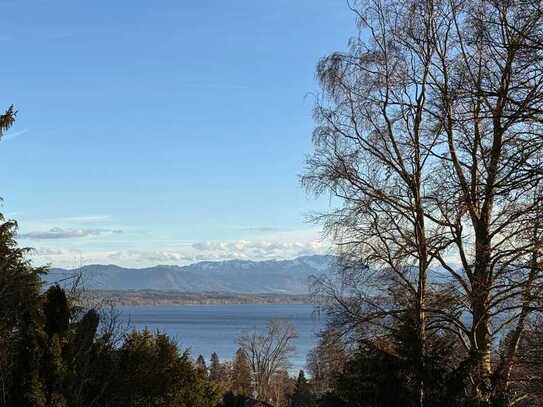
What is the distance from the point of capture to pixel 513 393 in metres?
9.96

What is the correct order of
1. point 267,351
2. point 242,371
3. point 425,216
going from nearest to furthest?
point 425,216 < point 267,351 < point 242,371

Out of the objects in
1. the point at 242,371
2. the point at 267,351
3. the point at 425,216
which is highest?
the point at 425,216

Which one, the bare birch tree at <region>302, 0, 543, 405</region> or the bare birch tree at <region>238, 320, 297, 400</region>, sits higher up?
the bare birch tree at <region>302, 0, 543, 405</region>

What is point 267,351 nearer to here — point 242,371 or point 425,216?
point 242,371

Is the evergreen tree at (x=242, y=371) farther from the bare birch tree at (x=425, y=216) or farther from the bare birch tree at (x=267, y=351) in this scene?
the bare birch tree at (x=425, y=216)

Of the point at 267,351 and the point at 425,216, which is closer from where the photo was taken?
the point at 425,216

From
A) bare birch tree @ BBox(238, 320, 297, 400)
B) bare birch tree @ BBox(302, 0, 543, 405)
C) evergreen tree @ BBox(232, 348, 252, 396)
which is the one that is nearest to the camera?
bare birch tree @ BBox(302, 0, 543, 405)

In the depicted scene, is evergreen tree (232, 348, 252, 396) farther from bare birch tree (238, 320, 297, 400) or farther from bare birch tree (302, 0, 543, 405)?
bare birch tree (302, 0, 543, 405)

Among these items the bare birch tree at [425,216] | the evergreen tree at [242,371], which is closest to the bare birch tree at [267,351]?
the evergreen tree at [242,371]

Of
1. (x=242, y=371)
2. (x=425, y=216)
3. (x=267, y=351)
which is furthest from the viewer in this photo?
(x=242, y=371)

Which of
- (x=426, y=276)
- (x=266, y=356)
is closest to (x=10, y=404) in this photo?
(x=426, y=276)

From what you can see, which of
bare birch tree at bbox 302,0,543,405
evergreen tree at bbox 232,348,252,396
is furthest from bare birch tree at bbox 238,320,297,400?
bare birch tree at bbox 302,0,543,405

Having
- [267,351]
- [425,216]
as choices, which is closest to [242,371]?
[267,351]

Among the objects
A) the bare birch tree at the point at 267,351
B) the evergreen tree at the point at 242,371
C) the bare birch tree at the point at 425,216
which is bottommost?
the evergreen tree at the point at 242,371
